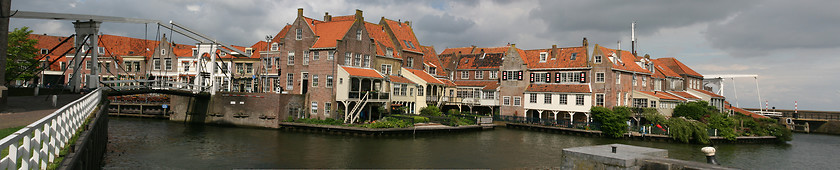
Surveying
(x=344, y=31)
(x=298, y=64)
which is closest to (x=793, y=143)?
(x=344, y=31)

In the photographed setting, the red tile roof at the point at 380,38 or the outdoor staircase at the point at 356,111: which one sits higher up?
the red tile roof at the point at 380,38

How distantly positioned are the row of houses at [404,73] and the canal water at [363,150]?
742 cm

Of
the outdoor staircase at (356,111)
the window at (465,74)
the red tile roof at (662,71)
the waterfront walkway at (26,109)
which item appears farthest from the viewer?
the window at (465,74)

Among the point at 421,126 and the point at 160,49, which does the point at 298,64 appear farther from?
the point at 160,49

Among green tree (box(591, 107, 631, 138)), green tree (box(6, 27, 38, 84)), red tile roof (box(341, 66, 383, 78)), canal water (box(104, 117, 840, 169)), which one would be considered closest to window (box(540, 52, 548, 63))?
green tree (box(591, 107, 631, 138))

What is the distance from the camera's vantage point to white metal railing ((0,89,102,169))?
24.0 ft

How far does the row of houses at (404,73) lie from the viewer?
152 feet

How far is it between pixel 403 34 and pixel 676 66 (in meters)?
38.8

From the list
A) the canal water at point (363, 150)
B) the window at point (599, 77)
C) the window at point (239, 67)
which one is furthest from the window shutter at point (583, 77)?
the window at point (239, 67)

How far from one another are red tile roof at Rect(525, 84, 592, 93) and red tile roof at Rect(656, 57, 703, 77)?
72.0 feet

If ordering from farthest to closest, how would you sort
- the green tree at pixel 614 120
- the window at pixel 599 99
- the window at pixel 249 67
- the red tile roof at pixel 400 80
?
the window at pixel 249 67 → the window at pixel 599 99 → the red tile roof at pixel 400 80 → the green tree at pixel 614 120

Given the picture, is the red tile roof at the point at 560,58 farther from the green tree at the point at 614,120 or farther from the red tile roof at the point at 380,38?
the red tile roof at the point at 380,38

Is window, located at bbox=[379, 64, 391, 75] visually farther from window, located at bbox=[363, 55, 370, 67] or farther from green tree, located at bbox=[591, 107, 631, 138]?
green tree, located at bbox=[591, 107, 631, 138]

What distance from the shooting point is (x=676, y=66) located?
6669 cm
